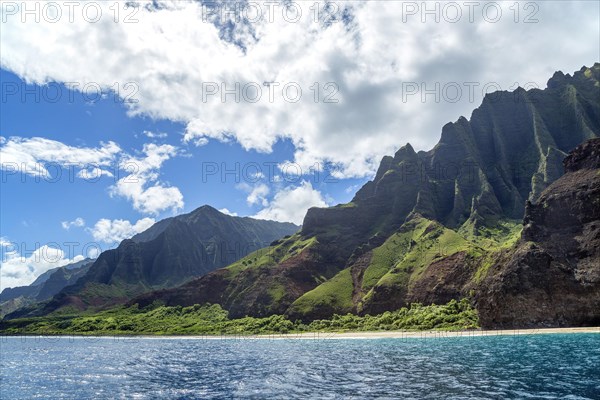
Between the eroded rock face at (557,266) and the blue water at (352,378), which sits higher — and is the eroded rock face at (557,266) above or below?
above

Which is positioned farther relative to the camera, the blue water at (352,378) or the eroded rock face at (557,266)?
the eroded rock face at (557,266)

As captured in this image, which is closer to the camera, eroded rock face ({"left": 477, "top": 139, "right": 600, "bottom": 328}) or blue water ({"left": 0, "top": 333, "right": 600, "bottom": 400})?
blue water ({"left": 0, "top": 333, "right": 600, "bottom": 400})

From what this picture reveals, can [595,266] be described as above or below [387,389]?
above

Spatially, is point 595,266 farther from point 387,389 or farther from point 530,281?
point 387,389

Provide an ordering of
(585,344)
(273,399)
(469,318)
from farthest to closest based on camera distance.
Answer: (469,318) → (585,344) → (273,399)

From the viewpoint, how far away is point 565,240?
150 metres

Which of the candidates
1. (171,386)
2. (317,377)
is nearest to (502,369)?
(317,377)

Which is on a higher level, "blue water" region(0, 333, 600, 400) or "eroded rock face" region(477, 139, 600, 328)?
"eroded rock face" region(477, 139, 600, 328)

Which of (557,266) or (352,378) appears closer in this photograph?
(352,378)

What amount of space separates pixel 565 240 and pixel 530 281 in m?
24.8

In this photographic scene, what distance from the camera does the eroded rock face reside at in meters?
132

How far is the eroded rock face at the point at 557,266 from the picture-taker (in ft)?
432

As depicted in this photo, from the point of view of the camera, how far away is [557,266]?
139500 millimetres

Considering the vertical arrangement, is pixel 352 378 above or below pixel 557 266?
below
